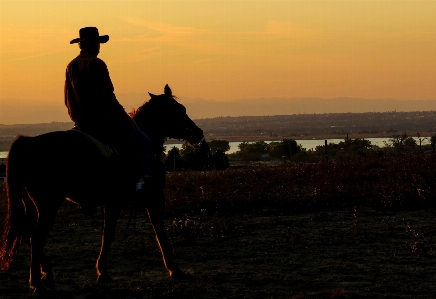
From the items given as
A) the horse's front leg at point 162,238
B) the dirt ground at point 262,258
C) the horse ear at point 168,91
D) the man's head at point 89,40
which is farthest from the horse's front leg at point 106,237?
the man's head at point 89,40

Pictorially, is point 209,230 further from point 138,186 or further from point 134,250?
point 138,186

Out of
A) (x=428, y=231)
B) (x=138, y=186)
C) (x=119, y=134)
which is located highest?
(x=119, y=134)

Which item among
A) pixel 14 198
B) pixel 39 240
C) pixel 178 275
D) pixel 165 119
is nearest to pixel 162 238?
pixel 178 275

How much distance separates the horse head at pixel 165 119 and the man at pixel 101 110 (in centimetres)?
71

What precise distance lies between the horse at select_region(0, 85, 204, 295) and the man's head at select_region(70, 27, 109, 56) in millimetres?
1124

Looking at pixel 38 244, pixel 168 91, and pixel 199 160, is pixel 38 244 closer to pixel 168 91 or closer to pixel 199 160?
pixel 168 91

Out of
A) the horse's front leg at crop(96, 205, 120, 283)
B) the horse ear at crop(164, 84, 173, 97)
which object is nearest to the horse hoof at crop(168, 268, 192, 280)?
the horse's front leg at crop(96, 205, 120, 283)

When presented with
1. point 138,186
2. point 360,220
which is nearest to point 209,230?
point 360,220

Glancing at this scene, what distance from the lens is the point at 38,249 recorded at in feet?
28.9

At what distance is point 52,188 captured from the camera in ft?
28.6

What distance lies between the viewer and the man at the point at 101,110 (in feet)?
30.1

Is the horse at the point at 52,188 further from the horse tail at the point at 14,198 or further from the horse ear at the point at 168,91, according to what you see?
the horse ear at the point at 168,91

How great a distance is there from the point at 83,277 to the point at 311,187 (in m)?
9.41

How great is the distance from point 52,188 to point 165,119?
1993 millimetres
